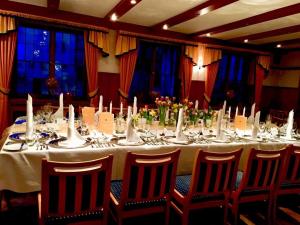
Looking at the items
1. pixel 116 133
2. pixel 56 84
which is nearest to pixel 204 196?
pixel 116 133

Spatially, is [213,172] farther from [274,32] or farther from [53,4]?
[274,32]

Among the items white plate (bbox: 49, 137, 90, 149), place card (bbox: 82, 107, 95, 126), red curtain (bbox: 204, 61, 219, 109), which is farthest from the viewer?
red curtain (bbox: 204, 61, 219, 109)

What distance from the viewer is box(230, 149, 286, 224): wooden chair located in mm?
2154

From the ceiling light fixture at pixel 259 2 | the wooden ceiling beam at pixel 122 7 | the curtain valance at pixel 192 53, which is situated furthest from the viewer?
the curtain valance at pixel 192 53

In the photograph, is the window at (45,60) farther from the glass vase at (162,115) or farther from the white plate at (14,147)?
the white plate at (14,147)

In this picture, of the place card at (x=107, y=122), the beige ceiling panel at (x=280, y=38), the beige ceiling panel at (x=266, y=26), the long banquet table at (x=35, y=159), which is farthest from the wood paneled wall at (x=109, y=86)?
the beige ceiling panel at (x=280, y=38)

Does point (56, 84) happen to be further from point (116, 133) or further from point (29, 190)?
point (29, 190)

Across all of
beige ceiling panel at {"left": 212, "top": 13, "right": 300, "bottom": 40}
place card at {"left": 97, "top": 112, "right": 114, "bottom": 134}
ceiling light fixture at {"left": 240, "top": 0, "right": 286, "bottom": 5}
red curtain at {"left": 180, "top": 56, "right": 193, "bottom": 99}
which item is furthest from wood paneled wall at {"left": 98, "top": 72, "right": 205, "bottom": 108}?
place card at {"left": 97, "top": 112, "right": 114, "bottom": 134}

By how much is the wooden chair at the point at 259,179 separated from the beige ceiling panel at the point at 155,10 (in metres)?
2.76

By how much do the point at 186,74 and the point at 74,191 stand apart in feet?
17.6

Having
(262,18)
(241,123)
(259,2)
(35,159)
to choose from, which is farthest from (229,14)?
(35,159)

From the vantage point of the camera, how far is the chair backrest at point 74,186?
155 centimetres

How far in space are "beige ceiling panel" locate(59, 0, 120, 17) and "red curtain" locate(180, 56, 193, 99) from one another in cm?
240

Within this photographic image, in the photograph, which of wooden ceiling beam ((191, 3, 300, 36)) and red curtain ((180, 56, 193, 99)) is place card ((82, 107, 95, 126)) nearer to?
wooden ceiling beam ((191, 3, 300, 36))
